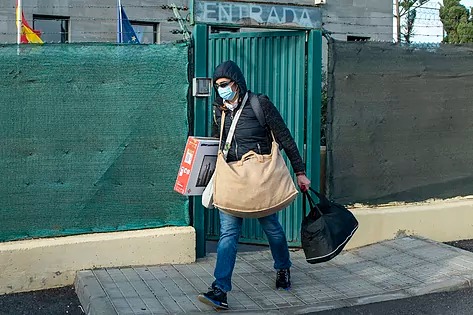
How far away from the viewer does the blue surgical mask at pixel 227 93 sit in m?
4.93

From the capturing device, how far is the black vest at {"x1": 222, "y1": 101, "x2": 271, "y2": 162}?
4949mm

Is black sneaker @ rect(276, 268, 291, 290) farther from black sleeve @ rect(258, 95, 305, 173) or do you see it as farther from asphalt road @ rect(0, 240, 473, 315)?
black sleeve @ rect(258, 95, 305, 173)

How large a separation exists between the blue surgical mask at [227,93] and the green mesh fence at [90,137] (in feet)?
3.52

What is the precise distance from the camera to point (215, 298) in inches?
189

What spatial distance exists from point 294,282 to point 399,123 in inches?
91.7

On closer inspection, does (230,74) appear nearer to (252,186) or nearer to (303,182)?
(252,186)

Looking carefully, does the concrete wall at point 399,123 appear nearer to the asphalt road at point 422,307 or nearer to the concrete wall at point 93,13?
the asphalt road at point 422,307

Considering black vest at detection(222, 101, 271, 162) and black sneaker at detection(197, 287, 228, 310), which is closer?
black sneaker at detection(197, 287, 228, 310)

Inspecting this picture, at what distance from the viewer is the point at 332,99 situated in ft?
21.6

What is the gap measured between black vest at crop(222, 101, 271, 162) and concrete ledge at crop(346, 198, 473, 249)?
83.1 inches

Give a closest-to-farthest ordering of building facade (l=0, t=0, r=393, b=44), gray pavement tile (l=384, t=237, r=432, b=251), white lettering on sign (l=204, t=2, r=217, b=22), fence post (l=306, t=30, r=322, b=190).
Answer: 1. white lettering on sign (l=204, t=2, r=217, b=22)
2. fence post (l=306, t=30, r=322, b=190)
3. gray pavement tile (l=384, t=237, r=432, b=251)
4. building facade (l=0, t=0, r=393, b=44)

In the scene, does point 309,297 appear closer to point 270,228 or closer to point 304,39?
point 270,228

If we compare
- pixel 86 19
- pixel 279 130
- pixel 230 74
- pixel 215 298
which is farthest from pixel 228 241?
pixel 86 19

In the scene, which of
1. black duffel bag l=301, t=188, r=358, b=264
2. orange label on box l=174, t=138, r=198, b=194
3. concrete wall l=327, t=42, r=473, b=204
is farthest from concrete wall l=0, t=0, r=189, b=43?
black duffel bag l=301, t=188, r=358, b=264
